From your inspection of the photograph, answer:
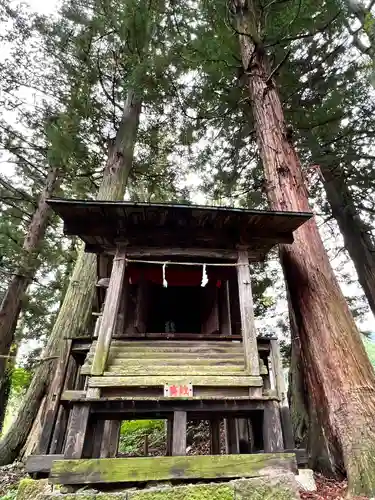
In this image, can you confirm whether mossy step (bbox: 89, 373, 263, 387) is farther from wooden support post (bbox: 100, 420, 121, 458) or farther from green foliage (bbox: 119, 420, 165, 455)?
green foliage (bbox: 119, 420, 165, 455)

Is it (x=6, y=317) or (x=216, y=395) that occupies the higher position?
(x=6, y=317)

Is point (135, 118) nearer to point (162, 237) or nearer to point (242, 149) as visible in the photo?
point (242, 149)

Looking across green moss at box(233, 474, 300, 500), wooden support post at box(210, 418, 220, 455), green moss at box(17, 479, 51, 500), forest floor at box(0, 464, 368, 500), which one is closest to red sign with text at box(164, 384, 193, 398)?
green moss at box(233, 474, 300, 500)

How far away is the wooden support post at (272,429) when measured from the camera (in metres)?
3.24

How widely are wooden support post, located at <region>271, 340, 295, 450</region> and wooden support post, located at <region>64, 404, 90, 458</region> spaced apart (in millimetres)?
2038

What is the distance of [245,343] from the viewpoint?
3865 millimetres

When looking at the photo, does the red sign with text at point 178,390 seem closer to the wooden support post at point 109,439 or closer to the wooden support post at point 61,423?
the wooden support post at point 61,423

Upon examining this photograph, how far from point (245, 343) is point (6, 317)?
6.69 m

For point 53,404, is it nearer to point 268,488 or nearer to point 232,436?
point 268,488

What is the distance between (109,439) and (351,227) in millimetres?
8513

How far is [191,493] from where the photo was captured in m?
2.87

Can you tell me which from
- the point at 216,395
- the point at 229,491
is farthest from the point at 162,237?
the point at 229,491

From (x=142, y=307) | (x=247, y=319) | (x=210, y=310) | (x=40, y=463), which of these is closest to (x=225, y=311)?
(x=210, y=310)

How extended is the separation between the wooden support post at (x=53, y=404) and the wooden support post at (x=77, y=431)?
0.67m
